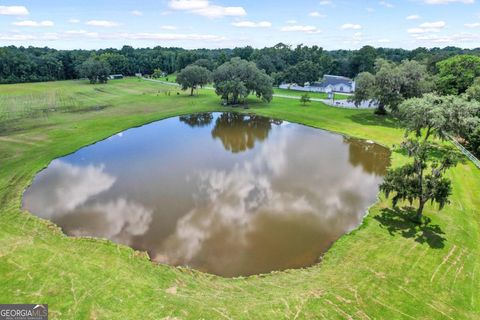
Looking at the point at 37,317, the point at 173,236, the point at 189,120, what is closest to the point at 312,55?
the point at 189,120

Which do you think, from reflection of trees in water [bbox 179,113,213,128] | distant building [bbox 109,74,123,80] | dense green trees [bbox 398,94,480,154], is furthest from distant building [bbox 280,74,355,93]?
distant building [bbox 109,74,123,80]

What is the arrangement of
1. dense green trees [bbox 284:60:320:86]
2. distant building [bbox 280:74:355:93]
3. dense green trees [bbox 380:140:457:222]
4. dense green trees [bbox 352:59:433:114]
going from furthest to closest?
1. dense green trees [bbox 284:60:320:86]
2. distant building [bbox 280:74:355:93]
3. dense green trees [bbox 352:59:433:114]
4. dense green trees [bbox 380:140:457:222]

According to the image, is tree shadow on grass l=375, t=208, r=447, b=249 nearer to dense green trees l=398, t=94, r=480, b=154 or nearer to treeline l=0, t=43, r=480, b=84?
dense green trees l=398, t=94, r=480, b=154

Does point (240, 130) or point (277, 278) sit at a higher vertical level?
point (240, 130)

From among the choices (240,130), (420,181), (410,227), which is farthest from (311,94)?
(410,227)

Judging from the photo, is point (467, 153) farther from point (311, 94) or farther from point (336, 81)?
point (336, 81)

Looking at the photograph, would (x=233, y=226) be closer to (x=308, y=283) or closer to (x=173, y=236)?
(x=173, y=236)

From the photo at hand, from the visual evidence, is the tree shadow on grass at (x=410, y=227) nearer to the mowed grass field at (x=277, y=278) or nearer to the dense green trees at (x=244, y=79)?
the mowed grass field at (x=277, y=278)
